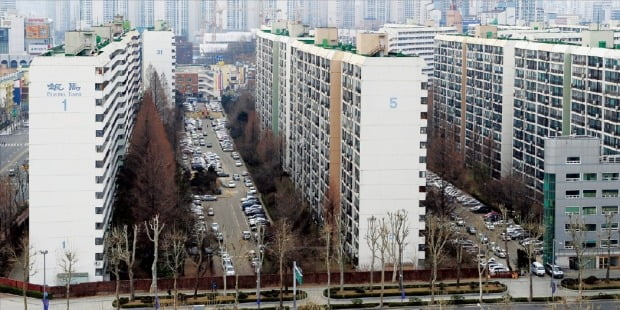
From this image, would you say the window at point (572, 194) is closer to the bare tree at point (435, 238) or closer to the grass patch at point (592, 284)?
the grass patch at point (592, 284)

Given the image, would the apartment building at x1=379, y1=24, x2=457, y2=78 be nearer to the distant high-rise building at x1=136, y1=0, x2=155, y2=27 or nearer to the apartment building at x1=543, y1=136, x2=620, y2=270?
the apartment building at x1=543, y1=136, x2=620, y2=270

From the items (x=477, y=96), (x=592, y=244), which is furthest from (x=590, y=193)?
(x=477, y=96)

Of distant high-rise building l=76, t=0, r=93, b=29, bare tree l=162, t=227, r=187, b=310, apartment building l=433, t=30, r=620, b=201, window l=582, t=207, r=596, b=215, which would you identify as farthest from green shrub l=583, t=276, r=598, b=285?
distant high-rise building l=76, t=0, r=93, b=29

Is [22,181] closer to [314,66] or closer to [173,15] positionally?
[314,66]

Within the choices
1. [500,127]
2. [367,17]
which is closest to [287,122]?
[500,127]

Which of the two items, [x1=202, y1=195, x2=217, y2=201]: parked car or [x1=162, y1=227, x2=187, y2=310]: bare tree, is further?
[x1=202, y1=195, x2=217, y2=201]: parked car

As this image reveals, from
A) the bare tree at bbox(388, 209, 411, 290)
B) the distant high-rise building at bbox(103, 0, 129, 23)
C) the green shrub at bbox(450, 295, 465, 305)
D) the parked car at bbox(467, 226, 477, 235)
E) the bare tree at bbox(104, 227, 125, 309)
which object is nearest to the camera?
the bare tree at bbox(104, 227, 125, 309)
